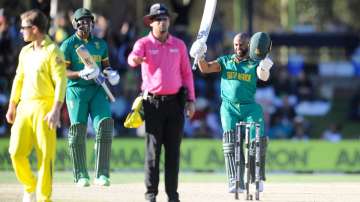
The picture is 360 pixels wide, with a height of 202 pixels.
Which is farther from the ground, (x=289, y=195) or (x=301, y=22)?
(x=301, y=22)

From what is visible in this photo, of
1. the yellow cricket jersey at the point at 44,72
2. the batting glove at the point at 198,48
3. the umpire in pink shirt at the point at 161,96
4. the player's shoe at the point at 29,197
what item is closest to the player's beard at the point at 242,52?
the batting glove at the point at 198,48

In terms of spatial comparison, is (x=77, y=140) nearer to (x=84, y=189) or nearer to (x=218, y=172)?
(x=84, y=189)

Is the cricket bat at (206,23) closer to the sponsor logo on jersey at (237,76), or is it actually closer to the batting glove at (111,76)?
the sponsor logo on jersey at (237,76)

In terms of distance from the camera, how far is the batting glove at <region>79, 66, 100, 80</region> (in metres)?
15.1

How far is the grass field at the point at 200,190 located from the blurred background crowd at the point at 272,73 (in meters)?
4.33

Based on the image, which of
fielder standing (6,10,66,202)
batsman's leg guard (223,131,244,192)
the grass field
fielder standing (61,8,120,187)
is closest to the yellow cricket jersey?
fielder standing (6,10,66,202)

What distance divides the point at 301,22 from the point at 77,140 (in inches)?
1346

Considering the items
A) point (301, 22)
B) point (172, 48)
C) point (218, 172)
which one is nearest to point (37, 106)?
point (172, 48)

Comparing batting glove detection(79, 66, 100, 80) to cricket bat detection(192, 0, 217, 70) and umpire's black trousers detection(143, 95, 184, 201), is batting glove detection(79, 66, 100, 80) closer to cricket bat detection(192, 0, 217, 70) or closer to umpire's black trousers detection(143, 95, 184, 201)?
cricket bat detection(192, 0, 217, 70)

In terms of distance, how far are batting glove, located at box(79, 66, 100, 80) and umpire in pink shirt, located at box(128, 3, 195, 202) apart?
1.85 meters

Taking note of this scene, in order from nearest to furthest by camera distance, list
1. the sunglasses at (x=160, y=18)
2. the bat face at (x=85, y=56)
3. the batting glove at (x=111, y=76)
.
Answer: the sunglasses at (x=160, y=18) < the bat face at (x=85, y=56) < the batting glove at (x=111, y=76)

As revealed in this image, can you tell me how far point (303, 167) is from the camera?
24.5 m

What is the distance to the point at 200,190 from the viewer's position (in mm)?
16609

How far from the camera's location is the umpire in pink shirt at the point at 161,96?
13203 millimetres
